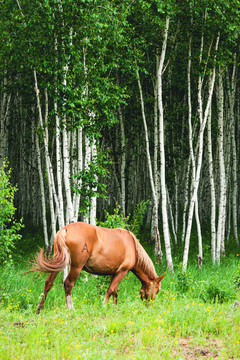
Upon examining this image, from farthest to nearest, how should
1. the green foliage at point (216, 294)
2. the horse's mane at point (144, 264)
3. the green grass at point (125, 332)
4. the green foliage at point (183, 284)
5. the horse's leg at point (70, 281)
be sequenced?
the green foliage at point (183, 284), the green foliage at point (216, 294), the horse's mane at point (144, 264), the horse's leg at point (70, 281), the green grass at point (125, 332)

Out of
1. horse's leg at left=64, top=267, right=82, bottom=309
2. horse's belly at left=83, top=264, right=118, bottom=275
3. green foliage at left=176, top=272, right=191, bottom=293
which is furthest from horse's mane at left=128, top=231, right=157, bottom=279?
green foliage at left=176, top=272, right=191, bottom=293

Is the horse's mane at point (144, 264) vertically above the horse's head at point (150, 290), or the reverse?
the horse's mane at point (144, 264)

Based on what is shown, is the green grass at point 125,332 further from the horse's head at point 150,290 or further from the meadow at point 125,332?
the horse's head at point 150,290

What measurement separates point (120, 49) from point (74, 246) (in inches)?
298

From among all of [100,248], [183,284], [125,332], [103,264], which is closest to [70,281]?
[103,264]

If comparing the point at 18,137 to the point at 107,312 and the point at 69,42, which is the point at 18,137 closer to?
the point at 69,42

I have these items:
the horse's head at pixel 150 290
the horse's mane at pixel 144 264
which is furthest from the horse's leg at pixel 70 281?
the horse's head at pixel 150 290

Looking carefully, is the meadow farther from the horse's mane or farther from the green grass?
the horse's mane

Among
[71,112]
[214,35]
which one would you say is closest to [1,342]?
[71,112]

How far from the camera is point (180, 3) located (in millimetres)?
11953

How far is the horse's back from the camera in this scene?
6.46 metres

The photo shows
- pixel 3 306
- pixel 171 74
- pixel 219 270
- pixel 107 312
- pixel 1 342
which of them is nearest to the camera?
pixel 1 342

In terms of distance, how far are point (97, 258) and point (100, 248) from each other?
0.62 ft

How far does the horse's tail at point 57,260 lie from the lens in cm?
607
